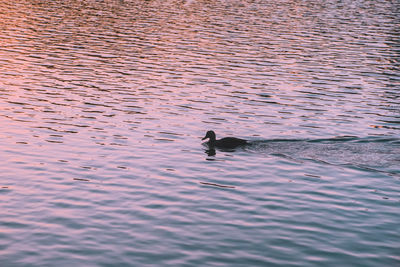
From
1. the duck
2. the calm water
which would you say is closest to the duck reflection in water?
the duck

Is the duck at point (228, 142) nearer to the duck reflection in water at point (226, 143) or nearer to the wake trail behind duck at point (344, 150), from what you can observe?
the duck reflection in water at point (226, 143)

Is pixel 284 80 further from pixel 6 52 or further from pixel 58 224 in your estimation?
pixel 58 224

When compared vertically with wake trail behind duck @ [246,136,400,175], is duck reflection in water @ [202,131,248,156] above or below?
above

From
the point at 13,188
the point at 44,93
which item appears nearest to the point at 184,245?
the point at 13,188

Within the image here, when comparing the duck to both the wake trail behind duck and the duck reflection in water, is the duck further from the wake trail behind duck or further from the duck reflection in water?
the wake trail behind duck

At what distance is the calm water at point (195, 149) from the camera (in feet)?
57.2

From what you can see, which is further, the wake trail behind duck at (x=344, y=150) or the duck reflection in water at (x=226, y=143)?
the duck reflection in water at (x=226, y=143)

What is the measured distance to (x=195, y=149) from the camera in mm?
26516

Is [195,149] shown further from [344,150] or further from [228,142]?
[344,150]

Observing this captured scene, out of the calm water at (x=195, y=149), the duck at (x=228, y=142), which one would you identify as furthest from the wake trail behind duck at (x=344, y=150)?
the duck at (x=228, y=142)

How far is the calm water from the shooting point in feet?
57.2

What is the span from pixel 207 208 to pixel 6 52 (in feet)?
98.1

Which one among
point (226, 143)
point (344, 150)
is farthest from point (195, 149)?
point (344, 150)

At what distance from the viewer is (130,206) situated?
19.9 metres
